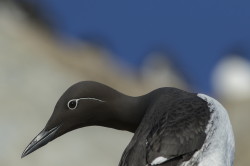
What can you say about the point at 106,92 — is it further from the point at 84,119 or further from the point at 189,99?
the point at 189,99

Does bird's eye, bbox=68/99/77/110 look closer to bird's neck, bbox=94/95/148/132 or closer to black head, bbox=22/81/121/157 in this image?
black head, bbox=22/81/121/157

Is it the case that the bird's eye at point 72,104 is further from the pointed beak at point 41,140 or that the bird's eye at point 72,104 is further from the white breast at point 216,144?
the white breast at point 216,144

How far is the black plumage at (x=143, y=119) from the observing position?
617 cm

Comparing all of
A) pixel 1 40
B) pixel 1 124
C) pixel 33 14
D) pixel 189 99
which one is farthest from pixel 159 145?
pixel 33 14

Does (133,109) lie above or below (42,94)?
below

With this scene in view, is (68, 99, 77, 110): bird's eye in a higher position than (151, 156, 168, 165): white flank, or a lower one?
higher

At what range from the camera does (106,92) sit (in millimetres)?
7156

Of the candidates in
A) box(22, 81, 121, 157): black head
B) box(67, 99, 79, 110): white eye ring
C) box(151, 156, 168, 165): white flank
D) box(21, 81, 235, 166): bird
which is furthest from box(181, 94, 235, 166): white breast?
box(67, 99, 79, 110): white eye ring

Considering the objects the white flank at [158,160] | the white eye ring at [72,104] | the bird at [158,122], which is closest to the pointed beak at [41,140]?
the bird at [158,122]

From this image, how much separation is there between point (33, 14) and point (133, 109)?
38928 mm

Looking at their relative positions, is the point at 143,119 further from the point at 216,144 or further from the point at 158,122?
the point at 216,144

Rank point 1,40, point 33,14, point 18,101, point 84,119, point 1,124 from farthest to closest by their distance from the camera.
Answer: point 33,14 → point 1,40 → point 18,101 → point 1,124 → point 84,119

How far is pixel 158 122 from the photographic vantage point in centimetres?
645

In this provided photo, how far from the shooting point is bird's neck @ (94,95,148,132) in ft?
23.5
